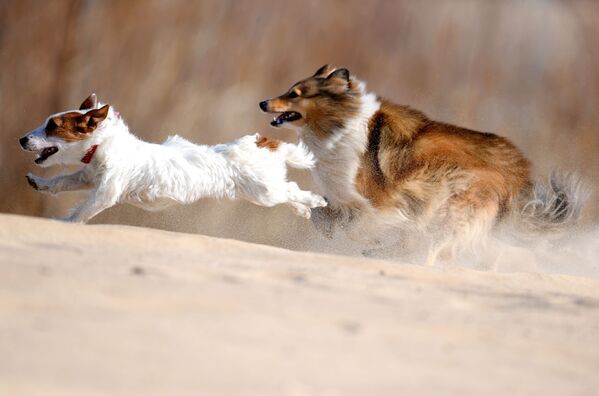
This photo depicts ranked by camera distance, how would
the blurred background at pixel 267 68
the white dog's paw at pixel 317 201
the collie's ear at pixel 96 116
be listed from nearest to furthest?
1. the collie's ear at pixel 96 116
2. the white dog's paw at pixel 317 201
3. the blurred background at pixel 267 68

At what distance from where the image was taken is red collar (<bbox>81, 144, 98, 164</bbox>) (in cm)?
721

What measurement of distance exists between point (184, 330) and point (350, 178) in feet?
17.0

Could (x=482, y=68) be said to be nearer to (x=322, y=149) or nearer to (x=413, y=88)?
(x=413, y=88)

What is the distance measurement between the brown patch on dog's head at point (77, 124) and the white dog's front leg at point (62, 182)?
35 centimetres

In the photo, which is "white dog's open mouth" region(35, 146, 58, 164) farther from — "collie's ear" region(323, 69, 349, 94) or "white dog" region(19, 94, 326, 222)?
"collie's ear" region(323, 69, 349, 94)

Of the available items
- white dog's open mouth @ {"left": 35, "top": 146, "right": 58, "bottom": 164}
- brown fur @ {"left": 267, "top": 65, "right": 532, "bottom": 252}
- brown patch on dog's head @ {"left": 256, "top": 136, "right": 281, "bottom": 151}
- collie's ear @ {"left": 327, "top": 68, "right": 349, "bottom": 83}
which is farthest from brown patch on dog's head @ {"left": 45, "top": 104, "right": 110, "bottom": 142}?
collie's ear @ {"left": 327, "top": 68, "right": 349, "bottom": 83}

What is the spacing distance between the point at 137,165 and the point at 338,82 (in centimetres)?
215

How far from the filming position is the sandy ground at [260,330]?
3.14 metres

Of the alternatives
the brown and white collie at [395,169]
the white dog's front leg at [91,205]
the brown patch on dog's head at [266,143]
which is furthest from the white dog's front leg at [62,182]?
the brown and white collie at [395,169]

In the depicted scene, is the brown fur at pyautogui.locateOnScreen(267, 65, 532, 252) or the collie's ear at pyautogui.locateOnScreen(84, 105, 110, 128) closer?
the collie's ear at pyautogui.locateOnScreen(84, 105, 110, 128)

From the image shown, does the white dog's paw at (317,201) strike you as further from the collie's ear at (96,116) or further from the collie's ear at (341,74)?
the collie's ear at (96,116)

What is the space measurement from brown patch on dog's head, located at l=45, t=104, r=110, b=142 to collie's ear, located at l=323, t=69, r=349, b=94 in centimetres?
224

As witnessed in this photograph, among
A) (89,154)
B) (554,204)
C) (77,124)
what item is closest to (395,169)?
(554,204)

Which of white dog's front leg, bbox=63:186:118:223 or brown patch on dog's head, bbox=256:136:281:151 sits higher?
brown patch on dog's head, bbox=256:136:281:151
